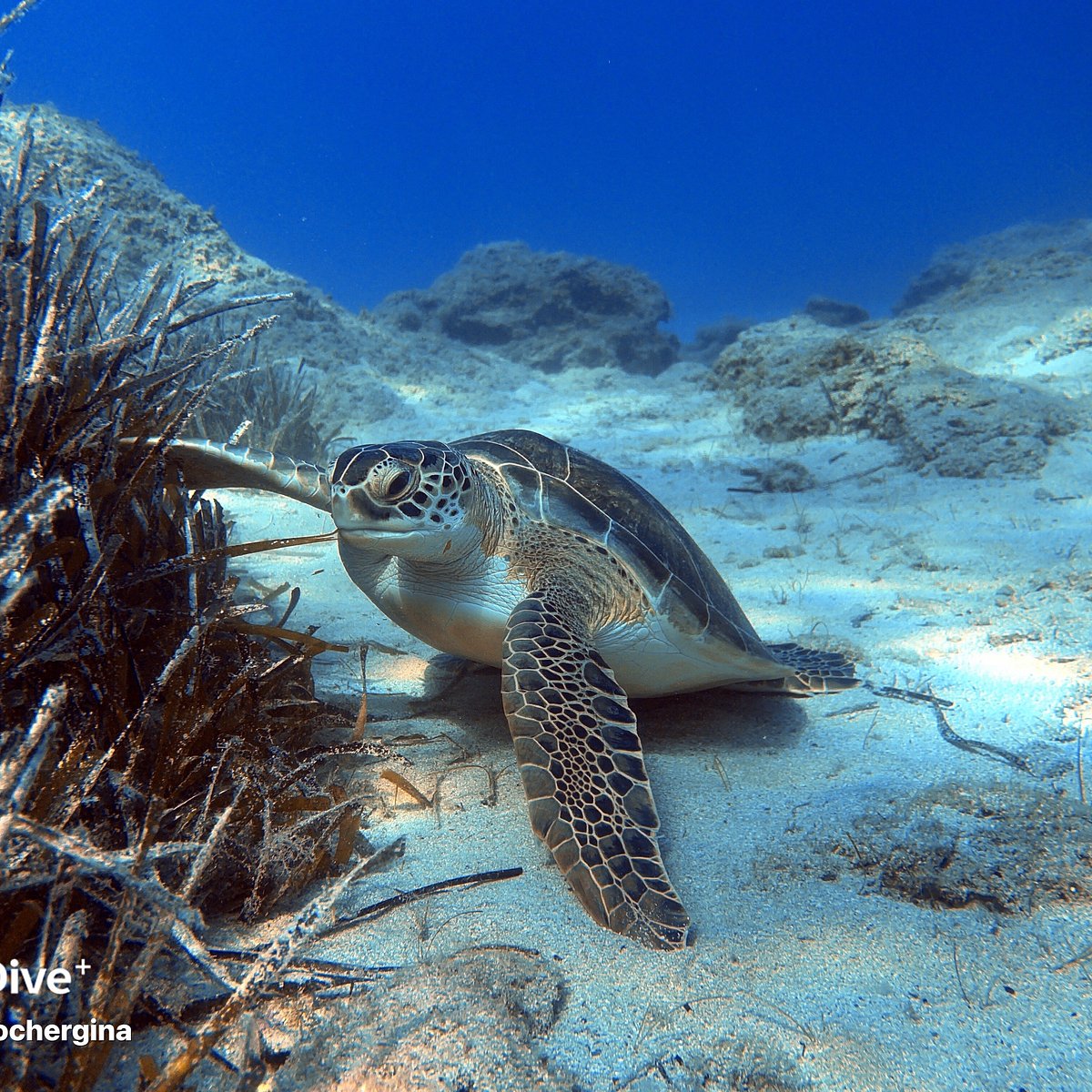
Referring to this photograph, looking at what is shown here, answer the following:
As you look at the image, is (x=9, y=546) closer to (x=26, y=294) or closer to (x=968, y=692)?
(x=26, y=294)

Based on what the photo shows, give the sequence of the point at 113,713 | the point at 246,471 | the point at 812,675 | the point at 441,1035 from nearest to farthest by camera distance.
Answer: the point at 441,1035
the point at 113,713
the point at 246,471
the point at 812,675

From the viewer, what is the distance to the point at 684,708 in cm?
287

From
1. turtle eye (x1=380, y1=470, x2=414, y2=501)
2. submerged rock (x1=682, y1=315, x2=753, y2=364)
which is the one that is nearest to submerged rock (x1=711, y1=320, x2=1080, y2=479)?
turtle eye (x1=380, y1=470, x2=414, y2=501)

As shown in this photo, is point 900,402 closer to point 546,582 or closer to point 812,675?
point 812,675

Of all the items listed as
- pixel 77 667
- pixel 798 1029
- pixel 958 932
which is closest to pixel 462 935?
pixel 798 1029

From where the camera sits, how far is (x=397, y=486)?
94.5 inches

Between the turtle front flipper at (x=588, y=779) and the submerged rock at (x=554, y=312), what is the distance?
583 inches

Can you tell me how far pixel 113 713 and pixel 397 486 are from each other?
123 centimetres

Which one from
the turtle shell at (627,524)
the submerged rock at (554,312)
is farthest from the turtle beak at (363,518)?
the submerged rock at (554,312)

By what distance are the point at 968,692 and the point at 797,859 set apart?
1392mm

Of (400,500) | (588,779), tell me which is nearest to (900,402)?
(400,500)

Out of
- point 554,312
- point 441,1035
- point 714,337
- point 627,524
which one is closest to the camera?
point 441,1035

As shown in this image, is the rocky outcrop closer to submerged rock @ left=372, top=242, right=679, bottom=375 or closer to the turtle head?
the turtle head

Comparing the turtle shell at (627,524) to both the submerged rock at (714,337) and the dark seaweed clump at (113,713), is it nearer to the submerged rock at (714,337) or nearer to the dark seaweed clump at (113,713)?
the dark seaweed clump at (113,713)
